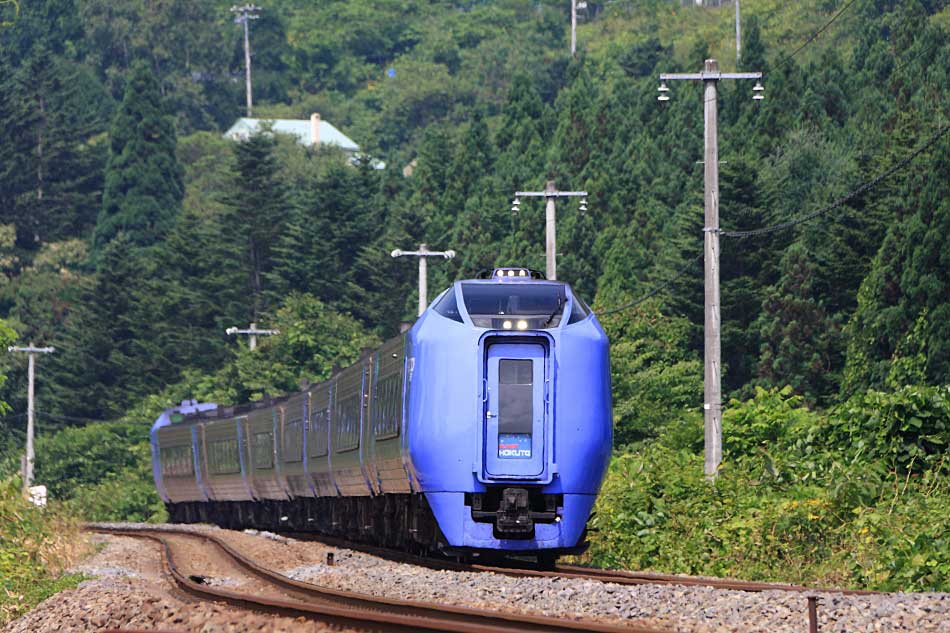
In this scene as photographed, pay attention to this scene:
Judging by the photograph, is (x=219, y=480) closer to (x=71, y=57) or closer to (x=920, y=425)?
(x=920, y=425)

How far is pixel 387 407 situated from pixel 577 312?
3.88 meters

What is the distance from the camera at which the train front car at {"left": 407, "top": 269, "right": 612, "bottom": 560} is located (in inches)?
808

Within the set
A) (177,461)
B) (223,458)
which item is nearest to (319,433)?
Result: (223,458)

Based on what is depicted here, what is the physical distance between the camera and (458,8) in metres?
200

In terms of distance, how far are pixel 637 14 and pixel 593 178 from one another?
258 ft

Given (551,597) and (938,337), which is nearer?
(551,597)

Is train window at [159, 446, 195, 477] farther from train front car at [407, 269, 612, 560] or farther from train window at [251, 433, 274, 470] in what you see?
train front car at [407, 269, 612, 560]

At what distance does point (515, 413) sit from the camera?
20.5m

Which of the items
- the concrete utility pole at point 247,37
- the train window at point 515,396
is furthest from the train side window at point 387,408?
the concrete utility pole at point 247,37

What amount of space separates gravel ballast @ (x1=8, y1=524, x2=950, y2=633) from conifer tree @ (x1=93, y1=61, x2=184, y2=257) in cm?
10599

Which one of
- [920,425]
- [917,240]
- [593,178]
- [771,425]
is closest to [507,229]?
[593,178]

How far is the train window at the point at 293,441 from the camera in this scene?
34.5m

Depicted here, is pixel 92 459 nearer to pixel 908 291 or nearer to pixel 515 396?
pixel 908 291

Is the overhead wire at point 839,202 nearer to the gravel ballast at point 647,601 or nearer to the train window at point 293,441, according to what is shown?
the train window at point 293,441
